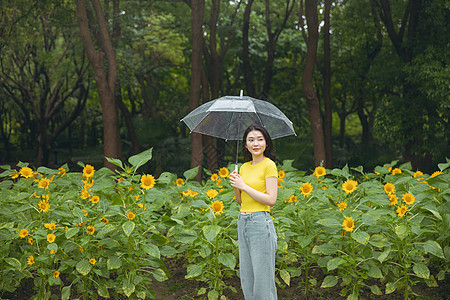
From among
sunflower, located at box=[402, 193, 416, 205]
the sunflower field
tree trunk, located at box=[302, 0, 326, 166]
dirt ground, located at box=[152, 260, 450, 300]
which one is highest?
tree trunk, located at box=[302, 0, 326, 166]

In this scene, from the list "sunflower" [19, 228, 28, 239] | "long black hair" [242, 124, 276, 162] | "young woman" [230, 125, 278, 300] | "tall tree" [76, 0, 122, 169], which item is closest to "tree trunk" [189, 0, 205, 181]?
"tall tree" [76, 0, 122, 169]

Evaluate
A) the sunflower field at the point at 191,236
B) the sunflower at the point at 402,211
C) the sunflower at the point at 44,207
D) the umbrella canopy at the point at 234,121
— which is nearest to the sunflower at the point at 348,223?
the sunflower field at the point at 191,236

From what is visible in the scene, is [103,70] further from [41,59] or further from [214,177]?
[41,59]

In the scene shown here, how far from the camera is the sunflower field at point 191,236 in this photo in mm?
4020

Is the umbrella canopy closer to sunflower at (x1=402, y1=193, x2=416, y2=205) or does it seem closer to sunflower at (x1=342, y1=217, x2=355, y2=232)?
sunflower at (x1=342, y1=217, x2=355, y2=232)

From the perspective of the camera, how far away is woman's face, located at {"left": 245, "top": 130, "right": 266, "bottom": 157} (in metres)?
3.40

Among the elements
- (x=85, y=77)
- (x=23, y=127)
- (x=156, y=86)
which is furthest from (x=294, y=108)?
(x=23, y=127)

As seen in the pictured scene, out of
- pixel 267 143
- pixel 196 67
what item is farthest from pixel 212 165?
pixel 267 143

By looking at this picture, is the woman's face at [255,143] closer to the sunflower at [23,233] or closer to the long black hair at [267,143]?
the long black hair at [267,143]

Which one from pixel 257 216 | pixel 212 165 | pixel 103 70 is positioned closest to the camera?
pixel 257 216

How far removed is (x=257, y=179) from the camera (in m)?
3.36

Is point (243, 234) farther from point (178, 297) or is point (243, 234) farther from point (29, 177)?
point (29, 177)

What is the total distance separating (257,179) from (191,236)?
1072mm

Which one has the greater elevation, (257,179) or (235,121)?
(235,121)
